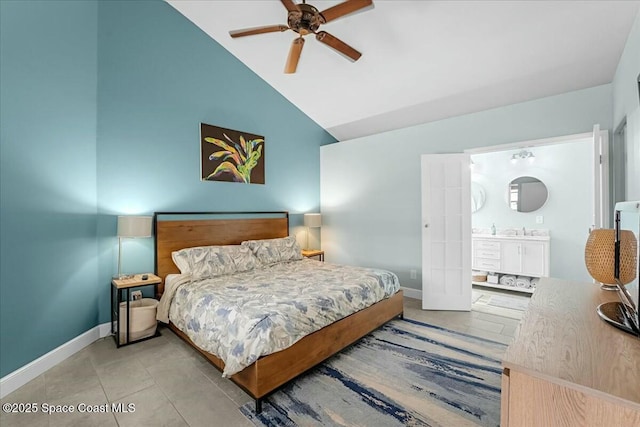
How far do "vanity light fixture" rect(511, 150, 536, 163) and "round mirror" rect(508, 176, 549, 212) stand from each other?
30 centimetres

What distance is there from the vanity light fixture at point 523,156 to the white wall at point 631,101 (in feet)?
Result: 6.86

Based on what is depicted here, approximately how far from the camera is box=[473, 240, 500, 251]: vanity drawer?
465 centimetres

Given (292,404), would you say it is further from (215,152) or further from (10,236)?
(215,152)

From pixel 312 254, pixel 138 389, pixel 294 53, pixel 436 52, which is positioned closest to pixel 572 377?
pixel 138 389

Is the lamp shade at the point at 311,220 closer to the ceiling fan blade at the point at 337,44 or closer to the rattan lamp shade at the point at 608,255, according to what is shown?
the ceiling fan blade at the point at 337,44

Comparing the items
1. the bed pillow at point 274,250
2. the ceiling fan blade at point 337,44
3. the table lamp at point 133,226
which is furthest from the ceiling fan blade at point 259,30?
the bed pillow at point 274,250

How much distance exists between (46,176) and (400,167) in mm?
4030

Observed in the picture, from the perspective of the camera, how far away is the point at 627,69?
2344mm

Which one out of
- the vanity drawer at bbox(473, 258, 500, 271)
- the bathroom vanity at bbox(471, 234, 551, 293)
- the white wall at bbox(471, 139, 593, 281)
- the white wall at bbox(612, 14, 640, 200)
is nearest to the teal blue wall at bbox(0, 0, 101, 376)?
the white wall at bbox(612, 14, 640, 200)

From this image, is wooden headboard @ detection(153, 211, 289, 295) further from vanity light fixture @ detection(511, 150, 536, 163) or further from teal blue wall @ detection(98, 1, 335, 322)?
vanity light fixture @ detection(511, 150, 536, 163)

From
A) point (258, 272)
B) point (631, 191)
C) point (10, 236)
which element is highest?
point (631, 191)

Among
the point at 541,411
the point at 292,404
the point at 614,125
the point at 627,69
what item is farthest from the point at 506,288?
the point at 541,411

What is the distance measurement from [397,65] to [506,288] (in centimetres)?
378

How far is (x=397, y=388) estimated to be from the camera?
83.5 inches
